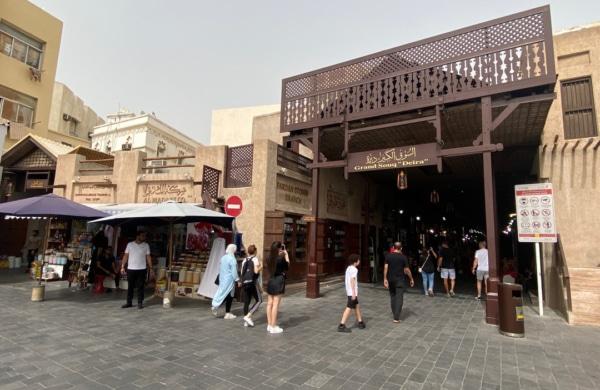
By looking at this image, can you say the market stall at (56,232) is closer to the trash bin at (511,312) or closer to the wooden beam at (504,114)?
the trash bin at (511,312)

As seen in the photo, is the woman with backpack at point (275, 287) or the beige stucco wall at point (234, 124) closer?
the woman with backpack at point (275, 287)

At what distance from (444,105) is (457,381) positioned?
258 inches

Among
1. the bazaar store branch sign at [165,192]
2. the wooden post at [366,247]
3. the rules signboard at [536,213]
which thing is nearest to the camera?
the rules signboard at [536,213]

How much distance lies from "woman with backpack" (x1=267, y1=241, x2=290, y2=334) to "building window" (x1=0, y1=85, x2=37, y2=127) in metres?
Answer: 18.8

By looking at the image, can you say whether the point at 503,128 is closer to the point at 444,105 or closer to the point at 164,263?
the point at 444,105

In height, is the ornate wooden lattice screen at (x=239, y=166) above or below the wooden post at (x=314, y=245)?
above

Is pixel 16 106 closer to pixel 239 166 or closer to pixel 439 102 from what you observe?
pixel 239 166

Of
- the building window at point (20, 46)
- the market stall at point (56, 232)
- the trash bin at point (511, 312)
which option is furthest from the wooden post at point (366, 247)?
the building window at point (20, 46)

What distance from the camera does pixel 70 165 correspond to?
A: 13.9 m

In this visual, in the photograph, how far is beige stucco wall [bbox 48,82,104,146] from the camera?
87.0 ft

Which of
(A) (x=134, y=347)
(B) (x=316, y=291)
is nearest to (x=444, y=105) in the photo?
(B) (x=316, y=291)

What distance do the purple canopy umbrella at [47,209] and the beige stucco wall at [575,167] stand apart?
13.2 meters

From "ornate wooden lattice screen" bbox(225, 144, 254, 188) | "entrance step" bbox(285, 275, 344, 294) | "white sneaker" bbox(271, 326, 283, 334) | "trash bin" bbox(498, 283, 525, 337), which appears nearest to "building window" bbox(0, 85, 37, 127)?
"ornate wooden lattice screen" bbox(225, 144, 254, 188)

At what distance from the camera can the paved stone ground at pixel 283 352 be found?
159 inches
